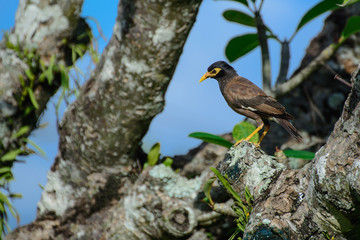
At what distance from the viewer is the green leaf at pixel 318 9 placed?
362cm

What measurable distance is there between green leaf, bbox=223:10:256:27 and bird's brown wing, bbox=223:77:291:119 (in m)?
0.79

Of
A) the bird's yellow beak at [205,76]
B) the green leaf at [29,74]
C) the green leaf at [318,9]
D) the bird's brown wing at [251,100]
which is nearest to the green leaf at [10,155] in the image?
the green leaf at [29,74]

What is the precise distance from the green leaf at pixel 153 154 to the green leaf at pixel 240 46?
110cm

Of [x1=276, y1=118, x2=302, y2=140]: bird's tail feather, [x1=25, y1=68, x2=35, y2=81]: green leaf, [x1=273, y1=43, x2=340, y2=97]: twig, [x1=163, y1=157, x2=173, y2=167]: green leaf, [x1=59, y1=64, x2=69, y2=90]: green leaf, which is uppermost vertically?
[x1=25, y1=68, x2=35, y2=81]: green leaf

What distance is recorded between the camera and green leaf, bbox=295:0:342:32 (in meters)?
3.62

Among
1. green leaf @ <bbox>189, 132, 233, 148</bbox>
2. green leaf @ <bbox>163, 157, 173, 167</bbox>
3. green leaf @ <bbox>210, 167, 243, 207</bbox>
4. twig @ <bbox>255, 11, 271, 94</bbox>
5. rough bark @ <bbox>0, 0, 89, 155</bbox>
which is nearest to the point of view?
green leaf @ <bbox>210, 167, 243, 207</bbox>

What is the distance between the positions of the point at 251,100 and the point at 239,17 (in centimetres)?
112

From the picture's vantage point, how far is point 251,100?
314cm

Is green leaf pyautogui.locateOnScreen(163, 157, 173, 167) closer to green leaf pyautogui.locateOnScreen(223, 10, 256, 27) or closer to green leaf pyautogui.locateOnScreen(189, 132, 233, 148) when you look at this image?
green leaf pyautogui.locateOnScreen(189, 132, 233, 148)

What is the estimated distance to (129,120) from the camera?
3584 millimetres

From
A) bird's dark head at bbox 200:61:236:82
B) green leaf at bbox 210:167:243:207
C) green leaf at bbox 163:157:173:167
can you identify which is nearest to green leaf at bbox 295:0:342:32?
bird's dark head at bbox 200:61:236:82

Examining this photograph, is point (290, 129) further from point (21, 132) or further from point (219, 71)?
point (21, 132)

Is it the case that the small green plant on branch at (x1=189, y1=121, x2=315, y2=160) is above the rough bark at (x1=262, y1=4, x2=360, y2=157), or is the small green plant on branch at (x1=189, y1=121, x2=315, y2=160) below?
below

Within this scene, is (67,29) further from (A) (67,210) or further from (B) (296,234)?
(B) (296,234)
